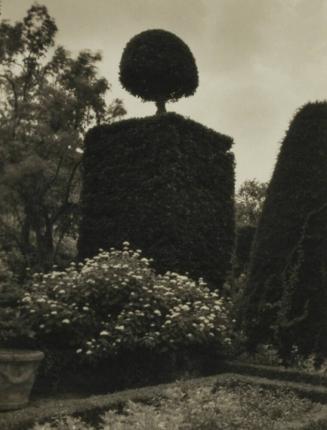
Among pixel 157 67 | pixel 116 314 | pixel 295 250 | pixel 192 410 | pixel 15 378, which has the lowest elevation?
pixel 15 378

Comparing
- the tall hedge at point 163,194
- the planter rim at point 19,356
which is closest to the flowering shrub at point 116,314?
the planter rim at point 19,356

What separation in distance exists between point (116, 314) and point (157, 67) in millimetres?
6018

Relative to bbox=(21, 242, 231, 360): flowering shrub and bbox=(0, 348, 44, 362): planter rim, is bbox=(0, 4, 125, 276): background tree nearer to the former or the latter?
bbox=(21, 242, 231, 360): flowering shrub

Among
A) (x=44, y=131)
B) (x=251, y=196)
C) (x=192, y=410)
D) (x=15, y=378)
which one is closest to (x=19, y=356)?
(x=15, y=378)

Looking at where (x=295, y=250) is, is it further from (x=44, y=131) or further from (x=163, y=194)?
(x=44, y=131)

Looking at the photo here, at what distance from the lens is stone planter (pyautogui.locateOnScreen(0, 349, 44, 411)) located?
21.6 ft

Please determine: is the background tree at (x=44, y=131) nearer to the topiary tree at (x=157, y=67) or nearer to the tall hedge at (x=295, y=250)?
the topiary tree at (x=157, y=67)

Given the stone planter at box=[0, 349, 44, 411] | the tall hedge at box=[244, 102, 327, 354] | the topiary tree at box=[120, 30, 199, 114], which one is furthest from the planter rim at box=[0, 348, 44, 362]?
the topiary tree at box=[120, 30, 199, 114]

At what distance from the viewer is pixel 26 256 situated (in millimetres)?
12797

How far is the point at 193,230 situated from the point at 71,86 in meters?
5.09

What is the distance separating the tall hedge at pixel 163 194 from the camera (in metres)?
10.3

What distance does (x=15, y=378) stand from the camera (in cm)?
666

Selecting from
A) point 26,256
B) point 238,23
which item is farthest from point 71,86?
point 238,23

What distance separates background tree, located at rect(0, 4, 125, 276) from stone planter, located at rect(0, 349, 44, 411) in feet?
19.1
